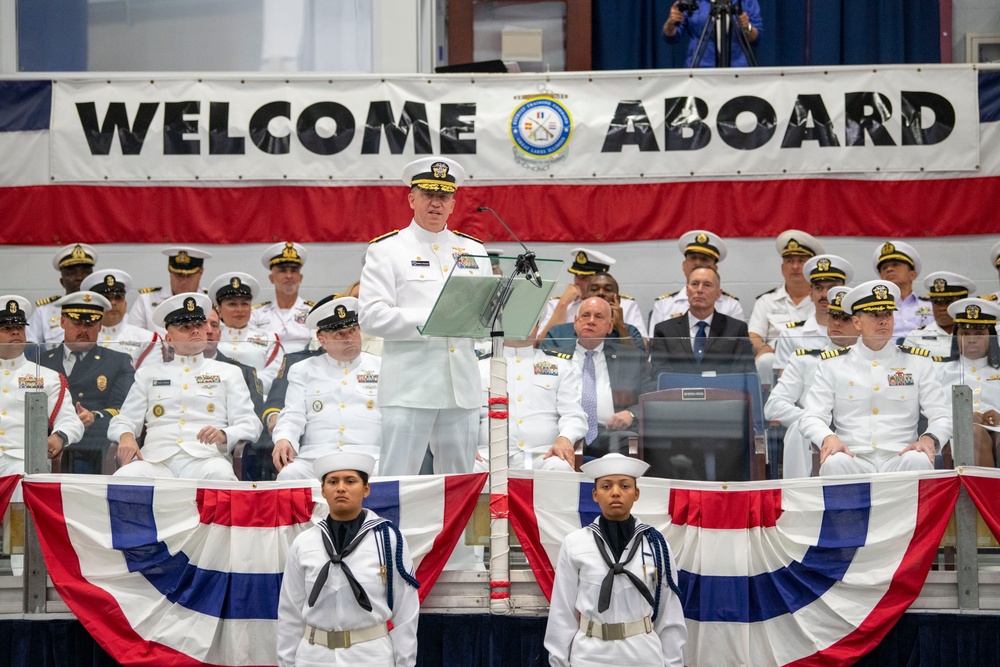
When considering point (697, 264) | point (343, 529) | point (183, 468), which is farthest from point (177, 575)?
point (697, 264)

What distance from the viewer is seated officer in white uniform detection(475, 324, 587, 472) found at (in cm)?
562

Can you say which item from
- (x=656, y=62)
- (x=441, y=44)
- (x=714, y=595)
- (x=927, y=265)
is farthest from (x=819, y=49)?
(x=714, y=595)

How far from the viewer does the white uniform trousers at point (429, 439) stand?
5539mm

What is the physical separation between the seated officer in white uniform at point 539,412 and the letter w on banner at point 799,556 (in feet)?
1.27

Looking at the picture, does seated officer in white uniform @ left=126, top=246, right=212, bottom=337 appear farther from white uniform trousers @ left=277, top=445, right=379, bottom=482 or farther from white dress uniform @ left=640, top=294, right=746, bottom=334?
white dress uniform @ left=640, top=294, right=746, bottom=334

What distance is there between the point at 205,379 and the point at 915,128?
5330 mm

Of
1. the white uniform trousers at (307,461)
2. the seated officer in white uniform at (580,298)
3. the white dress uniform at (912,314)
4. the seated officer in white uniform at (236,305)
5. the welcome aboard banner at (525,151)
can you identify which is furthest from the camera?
the welcome aboard banner at (525,151)

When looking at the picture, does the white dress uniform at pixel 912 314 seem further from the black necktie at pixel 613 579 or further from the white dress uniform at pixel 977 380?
the black necktie at pixel 613 579

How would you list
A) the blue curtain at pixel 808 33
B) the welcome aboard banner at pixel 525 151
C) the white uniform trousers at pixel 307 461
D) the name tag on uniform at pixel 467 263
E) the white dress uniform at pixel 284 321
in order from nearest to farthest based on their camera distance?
the name tag on uniform at pixel 467 263 → the white uniform trousers at pixel 307 461 → the white dress uniform at pixel 284 321 → the welcome aboard banner at pixel 525 151 → the blue curtain at pixel 808 33

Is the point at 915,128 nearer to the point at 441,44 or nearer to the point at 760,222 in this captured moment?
the point at 760,222

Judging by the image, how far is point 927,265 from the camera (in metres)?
8.95

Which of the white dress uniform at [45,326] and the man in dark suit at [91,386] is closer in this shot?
the man in dark suit at [91,386]

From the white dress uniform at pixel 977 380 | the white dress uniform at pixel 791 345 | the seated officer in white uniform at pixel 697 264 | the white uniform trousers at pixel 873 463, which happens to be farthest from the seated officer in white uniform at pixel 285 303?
the white dress uniform at pixel 977 380

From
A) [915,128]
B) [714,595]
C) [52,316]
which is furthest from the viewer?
[915,128]
